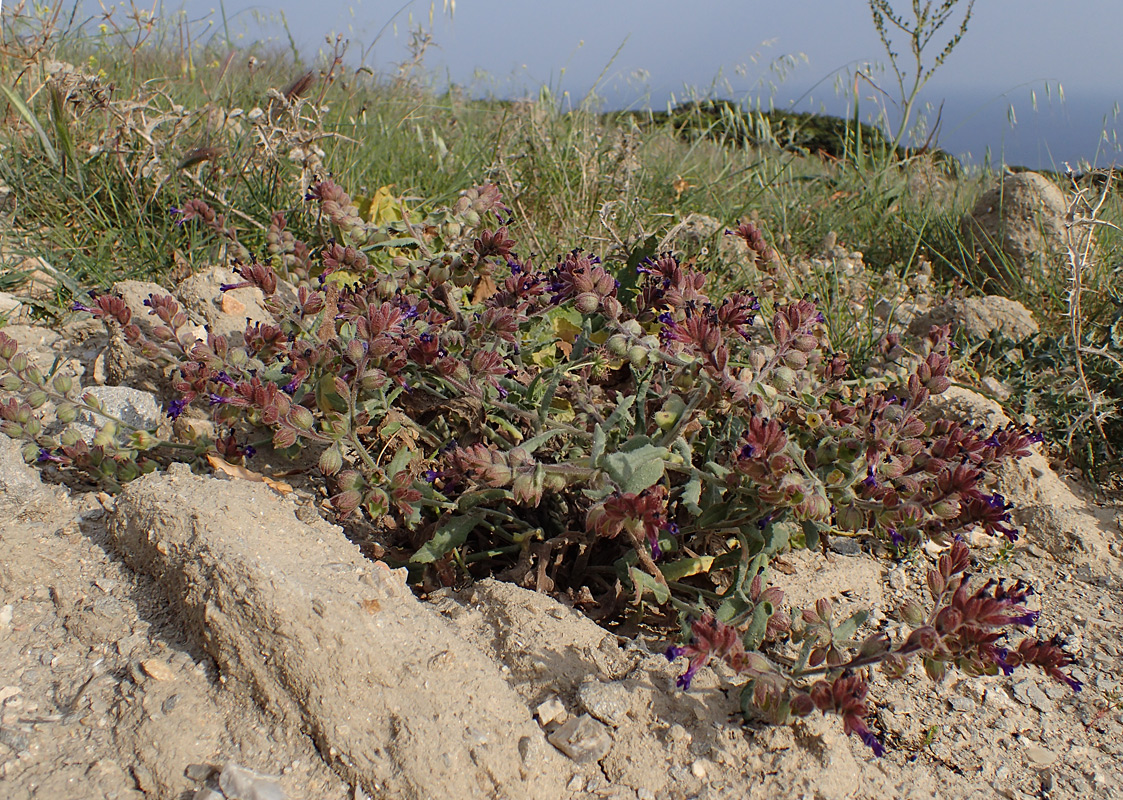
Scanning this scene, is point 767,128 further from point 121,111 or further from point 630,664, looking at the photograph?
point 630,664

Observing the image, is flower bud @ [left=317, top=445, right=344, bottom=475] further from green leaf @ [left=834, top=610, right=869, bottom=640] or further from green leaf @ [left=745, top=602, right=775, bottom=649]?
green leaf @ [left=834, top=610, right=869, bottom=640]

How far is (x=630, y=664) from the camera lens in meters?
1.75

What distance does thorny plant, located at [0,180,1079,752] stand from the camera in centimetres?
160

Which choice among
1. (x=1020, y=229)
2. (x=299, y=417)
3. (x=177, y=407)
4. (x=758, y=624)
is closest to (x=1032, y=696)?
(x=758, y=624)

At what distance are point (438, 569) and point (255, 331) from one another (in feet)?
2.48

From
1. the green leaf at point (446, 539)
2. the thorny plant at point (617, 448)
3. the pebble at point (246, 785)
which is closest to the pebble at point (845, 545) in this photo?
the thorny plant at point (617, 448)

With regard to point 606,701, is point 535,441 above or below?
above

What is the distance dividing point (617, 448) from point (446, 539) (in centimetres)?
44

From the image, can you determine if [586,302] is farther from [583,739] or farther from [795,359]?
[583,739]

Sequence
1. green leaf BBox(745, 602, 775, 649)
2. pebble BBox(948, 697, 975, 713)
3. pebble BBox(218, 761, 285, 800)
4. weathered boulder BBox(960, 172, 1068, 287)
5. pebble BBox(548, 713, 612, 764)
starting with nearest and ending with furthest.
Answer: pebble BBox(218, 761, 285, 800) → pebble BBox(548, 713, 612, 764) → green leaf BBox(745, 602, 775, 649) → pebble BBox(948, 697, 975, 713) → weathered boulder BBox(960, 172, 1068, 287)

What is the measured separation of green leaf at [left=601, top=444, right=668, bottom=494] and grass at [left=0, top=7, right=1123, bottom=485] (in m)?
1.45

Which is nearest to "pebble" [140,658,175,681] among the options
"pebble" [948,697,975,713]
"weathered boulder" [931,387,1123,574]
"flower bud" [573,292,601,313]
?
"flower bud" [573,292,601,313]

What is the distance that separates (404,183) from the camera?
4109 millimetres

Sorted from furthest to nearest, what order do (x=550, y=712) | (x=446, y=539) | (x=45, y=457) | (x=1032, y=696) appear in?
(x=45, y=457), (x=446, y=539), (x=1032, y=696), (x=550, y=712)
